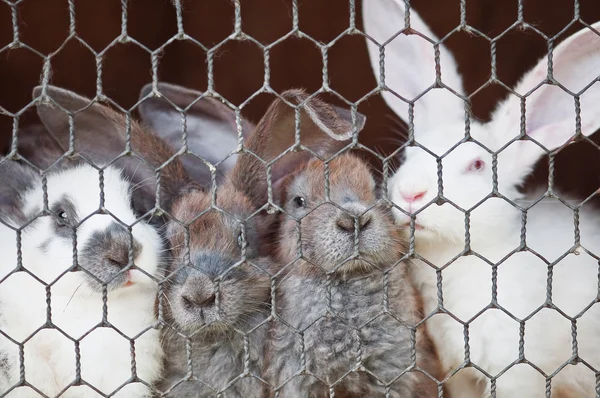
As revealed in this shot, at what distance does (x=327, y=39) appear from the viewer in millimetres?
3531

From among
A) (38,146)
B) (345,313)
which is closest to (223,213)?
(345,313)

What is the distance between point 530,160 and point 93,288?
131 centimetres

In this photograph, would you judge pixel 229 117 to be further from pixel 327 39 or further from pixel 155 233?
pixel 327 39

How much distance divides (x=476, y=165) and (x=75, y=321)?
4.03 feet

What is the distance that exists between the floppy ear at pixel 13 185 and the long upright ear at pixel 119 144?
0.52 feet

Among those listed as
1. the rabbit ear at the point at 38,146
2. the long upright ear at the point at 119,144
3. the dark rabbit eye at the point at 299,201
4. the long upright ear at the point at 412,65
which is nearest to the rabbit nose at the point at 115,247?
the long upright ear at the point at 119,144

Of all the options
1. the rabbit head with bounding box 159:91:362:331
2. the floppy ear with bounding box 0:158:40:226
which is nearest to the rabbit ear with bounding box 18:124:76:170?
the floppy ear with bounding box 0:158:40:226

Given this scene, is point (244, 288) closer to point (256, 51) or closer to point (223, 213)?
point (223, 213)

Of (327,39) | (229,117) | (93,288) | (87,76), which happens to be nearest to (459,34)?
(327,39)

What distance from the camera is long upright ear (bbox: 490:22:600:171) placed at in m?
2.37

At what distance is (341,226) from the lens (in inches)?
86.0

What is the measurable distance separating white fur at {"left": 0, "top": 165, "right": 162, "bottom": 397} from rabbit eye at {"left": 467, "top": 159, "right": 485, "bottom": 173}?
953 mm

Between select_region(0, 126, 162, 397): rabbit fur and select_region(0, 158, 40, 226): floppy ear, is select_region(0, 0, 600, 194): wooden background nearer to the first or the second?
select_region(0, 158, 40, 226): floppy ear

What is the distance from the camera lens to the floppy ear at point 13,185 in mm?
2471
